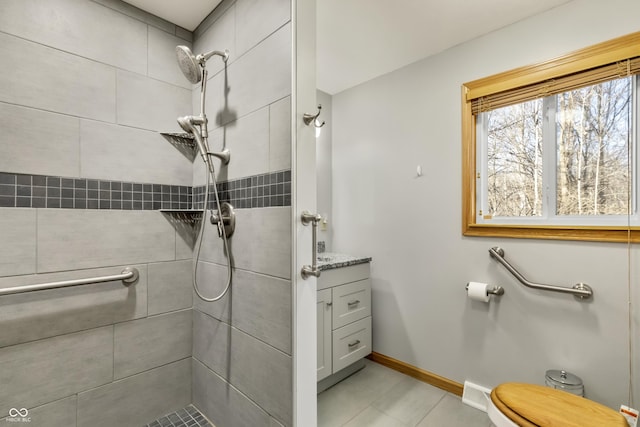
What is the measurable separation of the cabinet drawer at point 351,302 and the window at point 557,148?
90 cm

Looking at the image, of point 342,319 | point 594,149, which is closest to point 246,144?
point 342,319

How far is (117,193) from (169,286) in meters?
0.59

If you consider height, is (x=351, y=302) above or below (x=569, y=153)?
below

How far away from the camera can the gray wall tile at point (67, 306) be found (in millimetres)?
1251

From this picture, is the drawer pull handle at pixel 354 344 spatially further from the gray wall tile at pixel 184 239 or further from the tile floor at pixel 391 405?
the gray wall tile at pixel 184 239

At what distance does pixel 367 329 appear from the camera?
7.86ft

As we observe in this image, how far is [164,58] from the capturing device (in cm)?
170

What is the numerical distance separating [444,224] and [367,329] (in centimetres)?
106

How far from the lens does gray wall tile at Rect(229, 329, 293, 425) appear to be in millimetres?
1190

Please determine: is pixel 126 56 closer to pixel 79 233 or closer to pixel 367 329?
pixel 79 233

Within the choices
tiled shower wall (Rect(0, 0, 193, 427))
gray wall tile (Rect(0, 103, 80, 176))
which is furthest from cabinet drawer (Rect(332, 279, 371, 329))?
gray wall tile (Rect(0, 103, 80, 176))

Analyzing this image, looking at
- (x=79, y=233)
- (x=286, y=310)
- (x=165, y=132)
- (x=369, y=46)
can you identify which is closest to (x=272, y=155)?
(x=286, y=310)

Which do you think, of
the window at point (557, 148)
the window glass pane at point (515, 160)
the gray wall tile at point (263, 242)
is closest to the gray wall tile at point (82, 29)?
the gray wall tile at point (263, 242)

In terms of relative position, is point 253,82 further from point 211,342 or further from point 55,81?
point 211,342
